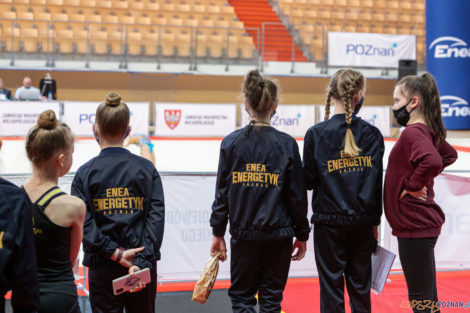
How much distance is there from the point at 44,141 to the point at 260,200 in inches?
49.2

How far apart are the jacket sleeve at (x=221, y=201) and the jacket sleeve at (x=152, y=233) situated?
0.43 metres

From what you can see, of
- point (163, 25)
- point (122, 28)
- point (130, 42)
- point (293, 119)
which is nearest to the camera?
point (293, 119)

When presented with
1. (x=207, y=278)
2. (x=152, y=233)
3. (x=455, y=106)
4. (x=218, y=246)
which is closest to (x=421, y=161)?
(x=218, y=246)

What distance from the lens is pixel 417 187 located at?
306 cm

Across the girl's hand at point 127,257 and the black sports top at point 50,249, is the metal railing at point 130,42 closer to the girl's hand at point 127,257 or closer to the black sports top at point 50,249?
the girl's hand at point 127,257

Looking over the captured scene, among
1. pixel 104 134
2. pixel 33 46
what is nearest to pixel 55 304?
pixel 104 134

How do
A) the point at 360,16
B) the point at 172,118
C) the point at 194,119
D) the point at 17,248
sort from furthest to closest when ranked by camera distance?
the point at 360,16
the point at 194,119
the point at 172,118
the point at 17,248

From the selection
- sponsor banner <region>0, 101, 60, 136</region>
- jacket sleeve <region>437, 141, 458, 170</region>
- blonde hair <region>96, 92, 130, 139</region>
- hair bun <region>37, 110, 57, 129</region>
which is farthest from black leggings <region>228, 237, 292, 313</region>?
sponsor banner <region>0, 101, 60, 136</region>

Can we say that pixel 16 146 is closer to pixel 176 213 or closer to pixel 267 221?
pixel 176 213

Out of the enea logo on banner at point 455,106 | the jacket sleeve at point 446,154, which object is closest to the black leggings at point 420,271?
the jacket sleeve at point 446,154

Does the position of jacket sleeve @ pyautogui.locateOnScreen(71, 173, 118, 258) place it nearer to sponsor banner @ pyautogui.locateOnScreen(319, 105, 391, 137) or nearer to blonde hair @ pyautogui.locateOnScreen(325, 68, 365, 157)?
blonde hair @ pyautogui.locateOnScreen(325, 68, 365, 157)

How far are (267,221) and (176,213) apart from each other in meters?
1.91

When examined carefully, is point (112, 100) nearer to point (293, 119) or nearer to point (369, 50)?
point (293, 119)

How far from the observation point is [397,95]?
3305 millimetres
